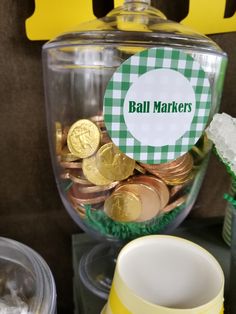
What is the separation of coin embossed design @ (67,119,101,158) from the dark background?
150 millimetres

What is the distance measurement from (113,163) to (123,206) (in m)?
0.05

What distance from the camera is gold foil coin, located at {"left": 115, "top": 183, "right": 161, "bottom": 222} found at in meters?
0.38

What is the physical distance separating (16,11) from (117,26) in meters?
0.16

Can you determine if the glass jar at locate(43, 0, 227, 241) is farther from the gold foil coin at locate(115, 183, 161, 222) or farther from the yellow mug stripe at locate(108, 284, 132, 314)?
the yellow mug stripe at locate(108, 284, 132, 314)

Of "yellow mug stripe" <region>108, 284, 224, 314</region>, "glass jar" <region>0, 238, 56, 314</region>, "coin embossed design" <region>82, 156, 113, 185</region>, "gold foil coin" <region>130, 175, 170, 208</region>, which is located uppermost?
"coin embossed design" <region>82, 156, 113, 185</region>

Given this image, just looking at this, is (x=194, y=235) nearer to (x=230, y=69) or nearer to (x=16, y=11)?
(x=230, y=69)

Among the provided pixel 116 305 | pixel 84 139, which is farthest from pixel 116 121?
pixel 116 305

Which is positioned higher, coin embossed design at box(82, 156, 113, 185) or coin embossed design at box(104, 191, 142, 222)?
coin embossed design at box(82, 156, 113, 185)

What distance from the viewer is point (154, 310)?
25cm

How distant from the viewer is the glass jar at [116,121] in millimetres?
353

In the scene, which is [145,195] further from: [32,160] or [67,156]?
[32,160]

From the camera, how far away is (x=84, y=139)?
36cm

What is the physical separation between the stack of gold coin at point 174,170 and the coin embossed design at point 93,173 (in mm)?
46

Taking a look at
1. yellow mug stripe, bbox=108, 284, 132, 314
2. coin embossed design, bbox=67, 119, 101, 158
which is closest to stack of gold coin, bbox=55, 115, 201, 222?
coin embossed design, bbox=67, 119, 101, 158
